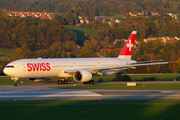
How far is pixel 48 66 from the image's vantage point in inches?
1628

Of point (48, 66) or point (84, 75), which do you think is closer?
point (84, 75)

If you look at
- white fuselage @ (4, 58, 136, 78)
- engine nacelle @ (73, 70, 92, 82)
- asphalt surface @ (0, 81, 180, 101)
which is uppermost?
white fuselage @ (4, 58, 136, 78)

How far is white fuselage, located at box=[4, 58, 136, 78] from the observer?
39906 millimetres

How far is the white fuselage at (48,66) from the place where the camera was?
39.9 metres

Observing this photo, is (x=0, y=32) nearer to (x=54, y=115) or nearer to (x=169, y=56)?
(x=169, y=56)

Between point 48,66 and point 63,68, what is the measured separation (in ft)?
7.58

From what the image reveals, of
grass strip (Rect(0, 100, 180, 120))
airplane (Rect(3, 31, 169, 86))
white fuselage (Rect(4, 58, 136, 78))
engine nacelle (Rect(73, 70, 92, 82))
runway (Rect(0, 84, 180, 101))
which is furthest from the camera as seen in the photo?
engine nacelle (Rect(73, 70, 92, 82))

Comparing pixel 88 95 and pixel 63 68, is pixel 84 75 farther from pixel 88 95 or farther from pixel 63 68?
pixel 88 95

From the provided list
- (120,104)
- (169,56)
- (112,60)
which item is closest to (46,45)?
(169,56)

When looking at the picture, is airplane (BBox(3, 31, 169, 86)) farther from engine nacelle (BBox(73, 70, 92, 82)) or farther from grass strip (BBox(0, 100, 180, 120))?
grass strip (BBox(0, 100, 180, 120))

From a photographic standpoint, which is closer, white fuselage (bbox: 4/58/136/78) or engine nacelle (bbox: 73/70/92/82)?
white fuselage (bbox: 4/58/136/78)

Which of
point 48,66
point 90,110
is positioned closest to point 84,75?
point 48,66

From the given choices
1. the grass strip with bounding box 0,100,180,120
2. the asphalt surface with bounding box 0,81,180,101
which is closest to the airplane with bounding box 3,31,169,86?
the asphalt surface with bounding box 0,81,180,101

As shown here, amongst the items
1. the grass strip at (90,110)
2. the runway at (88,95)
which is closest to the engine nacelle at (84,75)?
the runway at (88,95)
